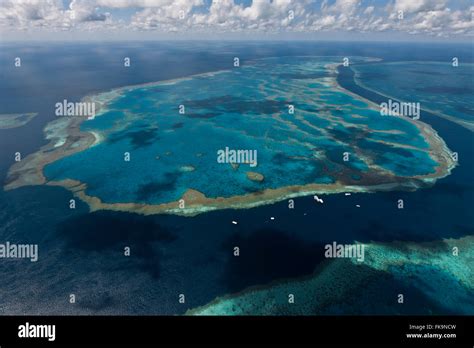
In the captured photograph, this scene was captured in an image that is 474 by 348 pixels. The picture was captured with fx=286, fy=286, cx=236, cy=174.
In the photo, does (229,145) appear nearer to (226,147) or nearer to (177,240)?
(226,147)

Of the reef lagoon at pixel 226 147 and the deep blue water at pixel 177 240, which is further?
the reef lagoon at pixel 226 147

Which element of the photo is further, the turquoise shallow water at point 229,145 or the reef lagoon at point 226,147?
the turquoise shallow water at point 229,145

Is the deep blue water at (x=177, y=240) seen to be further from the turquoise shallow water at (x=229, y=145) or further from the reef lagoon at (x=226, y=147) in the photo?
the turquoise shallow water at (x=229, y=145)

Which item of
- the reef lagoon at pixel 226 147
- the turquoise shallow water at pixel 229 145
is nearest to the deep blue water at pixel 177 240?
the reef lagoon at pixel 226 147

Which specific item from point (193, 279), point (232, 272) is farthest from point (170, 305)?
point (232, 272)

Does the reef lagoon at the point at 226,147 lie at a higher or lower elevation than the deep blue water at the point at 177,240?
higher

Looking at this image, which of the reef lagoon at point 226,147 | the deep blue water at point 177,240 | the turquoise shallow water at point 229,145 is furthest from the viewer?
the turquoise shallow water at point 229,145

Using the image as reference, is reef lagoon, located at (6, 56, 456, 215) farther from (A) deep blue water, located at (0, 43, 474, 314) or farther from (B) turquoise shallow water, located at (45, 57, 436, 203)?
(A) deep blue water, located at (0, 43, 474, 314)

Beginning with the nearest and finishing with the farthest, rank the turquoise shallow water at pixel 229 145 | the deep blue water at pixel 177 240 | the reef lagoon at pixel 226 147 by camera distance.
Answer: the deep blue water at pixel 177 240 → the reef lagoon at pixel 226 147 → the turquoise shallow water at pixel 229 145

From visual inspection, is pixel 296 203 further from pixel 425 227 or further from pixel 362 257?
pixel 425 227

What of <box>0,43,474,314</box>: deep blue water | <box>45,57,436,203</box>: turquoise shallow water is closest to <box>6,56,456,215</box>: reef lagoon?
<box>45,57,436,203</box>: turquoise shallow water
